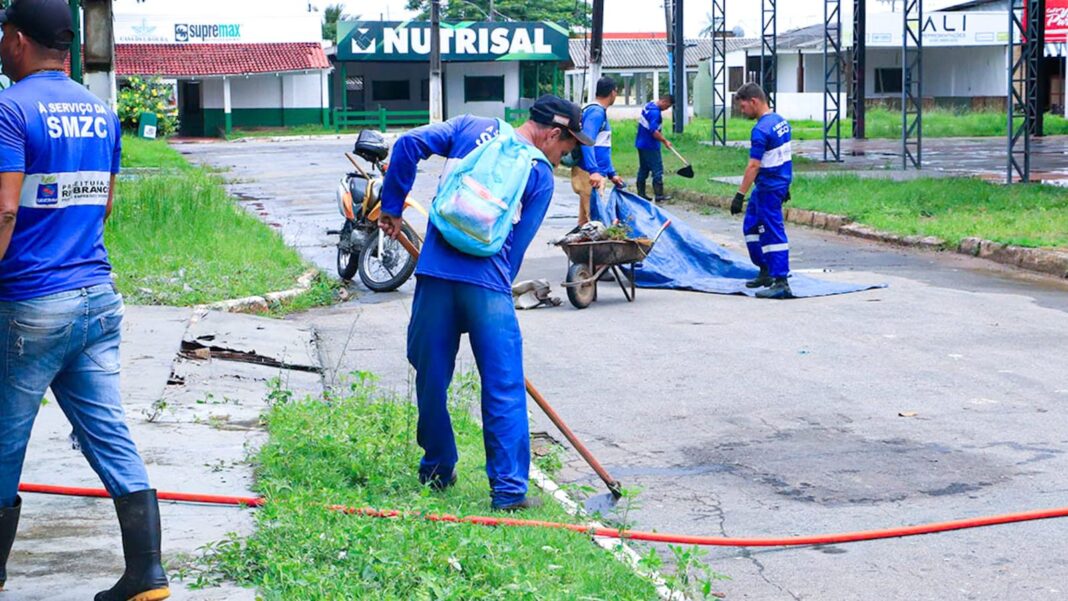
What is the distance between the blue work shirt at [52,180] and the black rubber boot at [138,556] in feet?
2.49

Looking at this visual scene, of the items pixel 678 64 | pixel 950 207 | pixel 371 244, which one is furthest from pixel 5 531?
pixel 678 64

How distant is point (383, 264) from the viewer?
560 inches

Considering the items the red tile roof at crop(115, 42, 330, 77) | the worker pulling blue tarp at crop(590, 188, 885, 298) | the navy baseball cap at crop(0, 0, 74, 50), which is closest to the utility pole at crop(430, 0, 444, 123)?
the red tile roof at crop(115, 42, 330, 77)

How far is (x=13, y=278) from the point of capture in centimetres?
460

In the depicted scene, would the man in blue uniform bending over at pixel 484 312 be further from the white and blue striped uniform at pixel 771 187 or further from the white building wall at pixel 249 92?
the white building wall at pixel 249 92

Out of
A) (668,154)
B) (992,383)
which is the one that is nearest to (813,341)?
(992,383)

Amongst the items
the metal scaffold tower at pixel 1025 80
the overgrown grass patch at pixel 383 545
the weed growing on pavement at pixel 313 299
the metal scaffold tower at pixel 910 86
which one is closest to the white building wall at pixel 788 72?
the metal scaffold tower at pixel 910 86

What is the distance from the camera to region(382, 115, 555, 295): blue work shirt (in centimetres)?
605

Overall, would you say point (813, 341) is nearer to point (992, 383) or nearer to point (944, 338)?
point (944, 338)

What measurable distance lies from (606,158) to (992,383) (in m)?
8.39

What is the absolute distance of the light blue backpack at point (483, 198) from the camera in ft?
19.4

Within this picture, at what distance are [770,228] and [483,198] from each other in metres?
7.55

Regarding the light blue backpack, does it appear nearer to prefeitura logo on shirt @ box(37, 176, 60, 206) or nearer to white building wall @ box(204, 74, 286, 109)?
prefeitura logo on shirt @ box(37, 176, 60, 206)

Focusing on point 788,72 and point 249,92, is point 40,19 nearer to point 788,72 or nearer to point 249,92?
point 249,92
